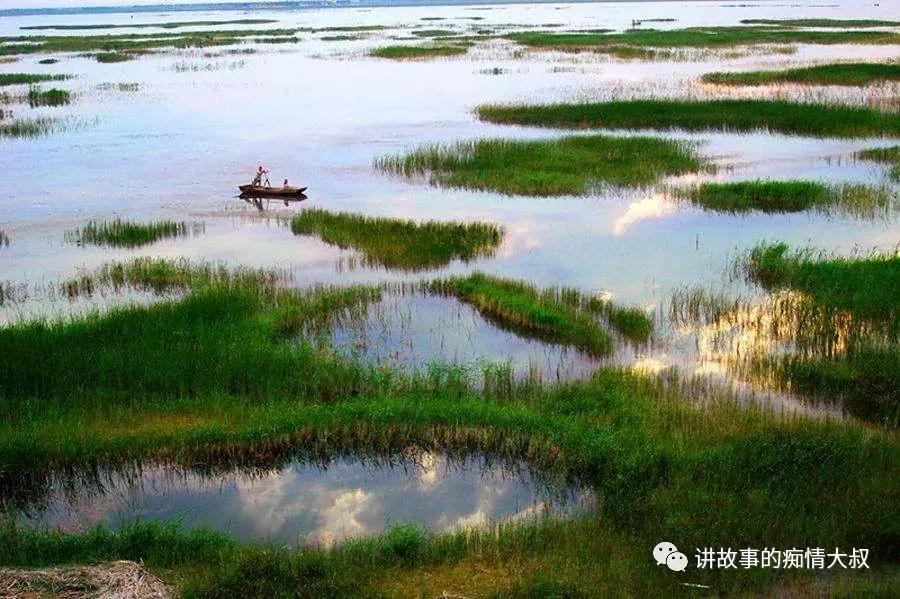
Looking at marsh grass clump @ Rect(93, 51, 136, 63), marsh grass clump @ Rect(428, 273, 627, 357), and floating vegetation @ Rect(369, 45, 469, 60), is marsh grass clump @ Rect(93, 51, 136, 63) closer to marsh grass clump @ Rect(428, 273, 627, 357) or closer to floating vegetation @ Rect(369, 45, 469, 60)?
floating vegetation @ Rect(369, 45, 469, 60)

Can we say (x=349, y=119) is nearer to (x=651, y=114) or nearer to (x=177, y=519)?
(x=651, y=114)

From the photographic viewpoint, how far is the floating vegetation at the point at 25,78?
49.5 meters

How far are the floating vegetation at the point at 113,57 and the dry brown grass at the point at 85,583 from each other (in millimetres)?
67476

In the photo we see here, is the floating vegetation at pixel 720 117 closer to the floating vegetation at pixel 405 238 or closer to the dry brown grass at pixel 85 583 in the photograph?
the floating vegetation at pixel 405 238

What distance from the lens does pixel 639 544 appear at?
8062 mm

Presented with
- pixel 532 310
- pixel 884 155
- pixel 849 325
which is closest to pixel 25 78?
pixel 884 155

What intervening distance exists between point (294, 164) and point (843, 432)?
22146 mm

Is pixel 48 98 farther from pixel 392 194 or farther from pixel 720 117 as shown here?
pixel 720 117

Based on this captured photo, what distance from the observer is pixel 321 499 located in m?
9.70

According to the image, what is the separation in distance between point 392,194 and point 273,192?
3.26 meters

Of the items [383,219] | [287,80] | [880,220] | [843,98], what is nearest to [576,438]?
[383,219]

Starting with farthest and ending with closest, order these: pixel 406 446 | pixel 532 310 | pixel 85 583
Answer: pixel 532 310, pixel 406 446, pixel 85 583

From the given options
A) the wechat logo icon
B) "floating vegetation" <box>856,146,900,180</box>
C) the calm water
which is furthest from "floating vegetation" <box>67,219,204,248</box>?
"floating vegetation" <box>856,146,900,180</box>

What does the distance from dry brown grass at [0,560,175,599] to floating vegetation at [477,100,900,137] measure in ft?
88.7
